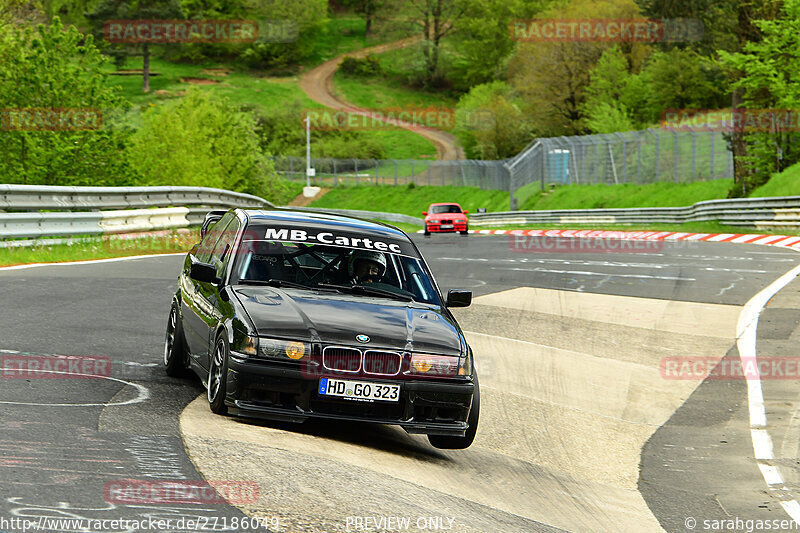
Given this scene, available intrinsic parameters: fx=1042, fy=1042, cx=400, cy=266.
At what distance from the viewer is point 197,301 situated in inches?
327

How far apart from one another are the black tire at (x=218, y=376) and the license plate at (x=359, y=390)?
66 centimetres

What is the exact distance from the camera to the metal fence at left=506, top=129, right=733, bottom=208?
1861 inches

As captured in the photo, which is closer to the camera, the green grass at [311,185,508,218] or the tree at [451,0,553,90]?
the green grass at [311,185,508,218]

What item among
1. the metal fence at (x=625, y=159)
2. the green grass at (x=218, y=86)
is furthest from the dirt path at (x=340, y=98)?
the metal fence at (x=625, y=159)

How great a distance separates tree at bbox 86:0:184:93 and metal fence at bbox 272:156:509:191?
37.9 m

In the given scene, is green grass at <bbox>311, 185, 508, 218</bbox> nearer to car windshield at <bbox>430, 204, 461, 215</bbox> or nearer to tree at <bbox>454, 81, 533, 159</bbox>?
tree at <bbox>454, 81, 533, 159</bbox>

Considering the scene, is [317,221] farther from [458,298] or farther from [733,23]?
[733,23]

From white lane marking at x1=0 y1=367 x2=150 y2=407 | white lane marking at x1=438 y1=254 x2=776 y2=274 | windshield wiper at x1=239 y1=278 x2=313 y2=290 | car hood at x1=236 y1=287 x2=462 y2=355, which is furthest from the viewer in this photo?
white lane marking at x1=438 y1=254 x2=776 y2=274

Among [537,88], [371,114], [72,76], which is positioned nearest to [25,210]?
[72,76]

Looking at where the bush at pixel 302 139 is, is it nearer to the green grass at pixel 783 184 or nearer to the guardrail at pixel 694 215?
the guardrail at pixel 694 215

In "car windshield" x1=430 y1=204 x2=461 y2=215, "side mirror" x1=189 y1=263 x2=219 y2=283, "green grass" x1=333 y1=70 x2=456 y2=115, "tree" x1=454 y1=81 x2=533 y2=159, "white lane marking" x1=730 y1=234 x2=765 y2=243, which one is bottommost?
"green grass" x1=333 y1=70 x2=456 y2=115

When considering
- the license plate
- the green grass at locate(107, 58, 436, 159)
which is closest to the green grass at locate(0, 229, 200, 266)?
the license plate

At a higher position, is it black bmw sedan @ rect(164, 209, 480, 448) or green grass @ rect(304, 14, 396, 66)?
black bmw sedan @ rect(164, 209, 480, 448)

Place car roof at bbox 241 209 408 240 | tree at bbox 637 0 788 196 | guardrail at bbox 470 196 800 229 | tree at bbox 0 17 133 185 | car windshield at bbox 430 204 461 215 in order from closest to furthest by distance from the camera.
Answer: car roof at bbox 241 209 408 240 < tree at bbox 0 17 133 185 < guardrail at bbox 470 196 800 229 < tree at bbox 637 0 788 196 < car windshield at bbox 430 204 461 215
